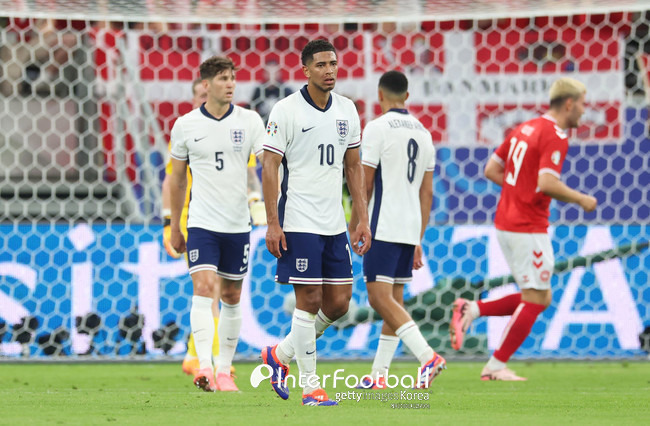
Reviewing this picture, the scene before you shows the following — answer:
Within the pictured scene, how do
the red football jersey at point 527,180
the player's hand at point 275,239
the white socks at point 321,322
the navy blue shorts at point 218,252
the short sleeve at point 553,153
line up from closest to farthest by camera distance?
the player's hand at point 275,239, the white socks at point 321,322, the navy blue shorts at point 218,252, the short sleeve at point 553,153, the red football jersey at point 527,180

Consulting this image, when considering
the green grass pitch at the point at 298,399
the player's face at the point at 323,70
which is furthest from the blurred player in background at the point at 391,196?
the player's face at the point at 323,70

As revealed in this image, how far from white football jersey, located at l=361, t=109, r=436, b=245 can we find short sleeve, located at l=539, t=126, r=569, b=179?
76 centimetres

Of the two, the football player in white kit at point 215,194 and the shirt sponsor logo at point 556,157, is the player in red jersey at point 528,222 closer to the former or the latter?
the shirt sponsor logo at point 556,157

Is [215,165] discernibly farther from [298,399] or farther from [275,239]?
[298,399]

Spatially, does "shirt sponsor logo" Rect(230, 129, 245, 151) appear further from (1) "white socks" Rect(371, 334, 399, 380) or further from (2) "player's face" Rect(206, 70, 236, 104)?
(1) "white socks" Rect(371, 334, 399, 380)

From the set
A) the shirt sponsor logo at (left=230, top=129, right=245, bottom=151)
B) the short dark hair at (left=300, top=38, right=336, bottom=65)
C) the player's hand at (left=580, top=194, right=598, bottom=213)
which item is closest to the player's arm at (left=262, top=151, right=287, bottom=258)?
the short dark hair at (left=300, top=38, right=336, bottom=65)

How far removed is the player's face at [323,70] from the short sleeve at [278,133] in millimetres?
206

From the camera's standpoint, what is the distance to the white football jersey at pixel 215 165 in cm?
599

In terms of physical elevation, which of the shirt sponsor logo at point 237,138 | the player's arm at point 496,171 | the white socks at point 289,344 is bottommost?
the white socks at point 289,344

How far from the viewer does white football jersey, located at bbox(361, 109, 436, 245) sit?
616 cm

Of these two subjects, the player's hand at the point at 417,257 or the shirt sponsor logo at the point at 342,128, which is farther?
the player's hand at the point at 417,257

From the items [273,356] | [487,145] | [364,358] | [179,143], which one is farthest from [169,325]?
[487,145]

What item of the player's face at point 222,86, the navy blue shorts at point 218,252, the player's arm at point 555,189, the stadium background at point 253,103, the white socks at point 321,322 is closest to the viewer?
the white socks at point 321,322

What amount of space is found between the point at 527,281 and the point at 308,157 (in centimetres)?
229
